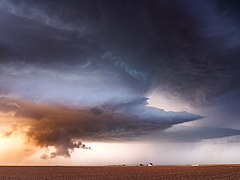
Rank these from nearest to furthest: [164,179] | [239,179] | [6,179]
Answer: [239,179] → [164,179] → [6,179]

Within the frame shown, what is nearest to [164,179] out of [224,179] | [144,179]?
[144,179]

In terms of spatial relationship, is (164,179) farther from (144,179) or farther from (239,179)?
(239,179)

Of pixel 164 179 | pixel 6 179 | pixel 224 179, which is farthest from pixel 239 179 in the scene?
pixel 6 179

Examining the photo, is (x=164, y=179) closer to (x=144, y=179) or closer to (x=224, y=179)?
(x=144, y=179)

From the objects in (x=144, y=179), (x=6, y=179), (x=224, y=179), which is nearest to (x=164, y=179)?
(x=144, y=179)

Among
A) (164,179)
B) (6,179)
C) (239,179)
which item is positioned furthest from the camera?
(6,179)

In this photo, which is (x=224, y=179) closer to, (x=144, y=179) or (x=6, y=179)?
(x=144, y=179)

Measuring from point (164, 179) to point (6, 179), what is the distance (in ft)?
96.3

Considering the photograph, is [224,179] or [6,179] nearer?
[224,179]

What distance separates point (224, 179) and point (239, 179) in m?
2.32

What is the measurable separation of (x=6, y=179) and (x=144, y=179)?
2588 centimetres

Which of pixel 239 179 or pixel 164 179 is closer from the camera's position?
pixel 239 179

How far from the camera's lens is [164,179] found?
64688 millimetres

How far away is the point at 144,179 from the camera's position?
6550cm
